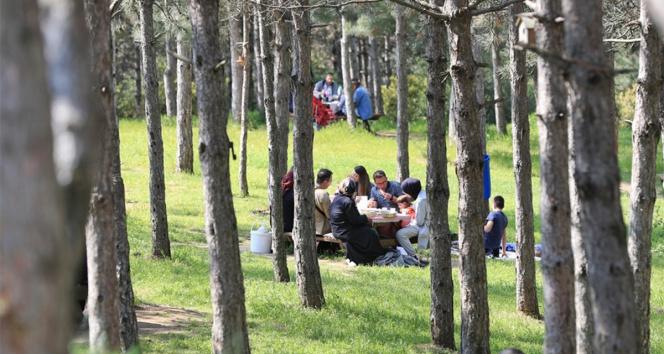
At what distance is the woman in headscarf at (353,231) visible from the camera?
45.9 ft

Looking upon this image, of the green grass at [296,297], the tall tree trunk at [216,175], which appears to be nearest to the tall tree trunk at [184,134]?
the green grass at [296,297]

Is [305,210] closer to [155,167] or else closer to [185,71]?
[155,167]

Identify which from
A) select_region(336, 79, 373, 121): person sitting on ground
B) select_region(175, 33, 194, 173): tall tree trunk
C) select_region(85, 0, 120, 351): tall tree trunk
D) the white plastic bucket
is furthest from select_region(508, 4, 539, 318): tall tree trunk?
select_region(336, 79, 373, 121): person sitting on ground

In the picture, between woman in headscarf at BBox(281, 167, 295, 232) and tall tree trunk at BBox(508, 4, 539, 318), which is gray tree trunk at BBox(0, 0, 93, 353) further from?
woman in headscarf at BBox(281, 167, 295, 232)

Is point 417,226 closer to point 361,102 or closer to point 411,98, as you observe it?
point 361,102

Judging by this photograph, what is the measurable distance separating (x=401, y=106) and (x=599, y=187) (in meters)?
16.3

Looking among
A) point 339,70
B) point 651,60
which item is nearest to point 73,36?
point 651,60

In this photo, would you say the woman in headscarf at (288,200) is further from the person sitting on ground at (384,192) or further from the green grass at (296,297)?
the person sitting on ground at (384,192)

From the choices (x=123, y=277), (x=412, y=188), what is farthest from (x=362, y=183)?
(x=123, y=277)

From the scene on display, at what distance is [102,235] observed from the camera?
→ 5.75m

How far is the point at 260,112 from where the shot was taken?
1337 inches

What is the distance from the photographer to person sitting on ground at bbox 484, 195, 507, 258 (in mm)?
14898

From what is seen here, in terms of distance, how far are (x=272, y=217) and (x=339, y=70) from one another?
1305 inches

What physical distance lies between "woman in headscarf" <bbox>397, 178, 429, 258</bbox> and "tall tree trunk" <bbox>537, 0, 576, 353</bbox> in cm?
876
